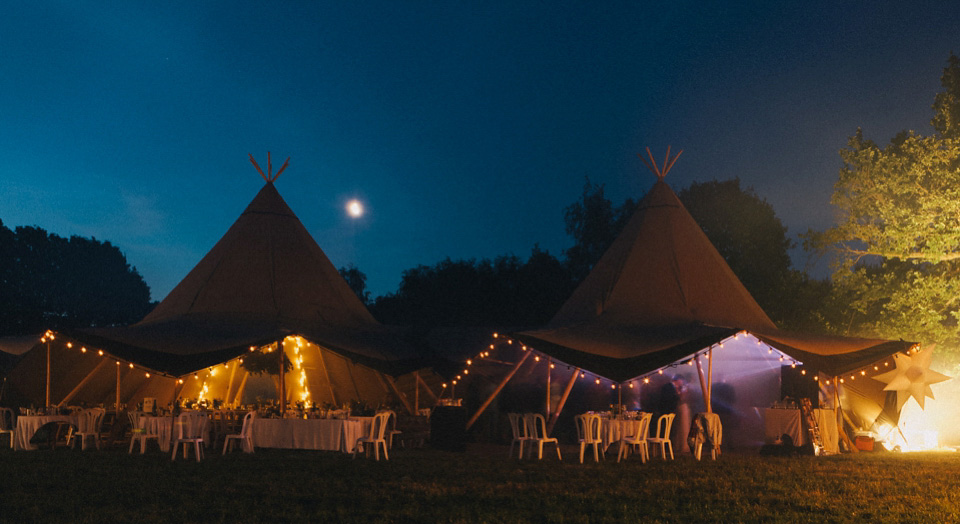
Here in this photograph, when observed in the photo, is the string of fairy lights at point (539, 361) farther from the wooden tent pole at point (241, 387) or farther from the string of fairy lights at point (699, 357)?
the wooden tent pole at point (241, 387)

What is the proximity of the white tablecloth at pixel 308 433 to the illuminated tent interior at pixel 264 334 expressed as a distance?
6.12 ft

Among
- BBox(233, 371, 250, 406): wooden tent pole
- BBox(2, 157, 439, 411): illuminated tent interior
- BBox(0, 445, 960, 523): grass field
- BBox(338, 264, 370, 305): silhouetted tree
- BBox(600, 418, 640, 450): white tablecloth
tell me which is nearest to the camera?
BBox(0, 445, 960, 523): grass field

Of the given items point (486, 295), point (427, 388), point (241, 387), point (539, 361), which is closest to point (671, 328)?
point (539, 361)

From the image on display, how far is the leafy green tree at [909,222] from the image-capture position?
15453mm

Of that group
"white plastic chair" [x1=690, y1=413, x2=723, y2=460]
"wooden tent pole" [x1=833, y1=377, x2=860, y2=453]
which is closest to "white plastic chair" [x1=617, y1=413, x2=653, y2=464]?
"white plastic chair" [x1=690, y1=413, x2=723, y2=460]

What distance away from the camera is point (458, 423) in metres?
12.6

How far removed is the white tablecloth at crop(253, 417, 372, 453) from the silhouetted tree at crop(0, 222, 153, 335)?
727 inches

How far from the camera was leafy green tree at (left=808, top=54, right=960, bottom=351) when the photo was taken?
15.5 metres

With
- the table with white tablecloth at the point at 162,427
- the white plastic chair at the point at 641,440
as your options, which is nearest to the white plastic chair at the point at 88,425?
the table with white tablecloth at the point at 162,427

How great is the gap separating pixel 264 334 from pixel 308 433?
2508 mm

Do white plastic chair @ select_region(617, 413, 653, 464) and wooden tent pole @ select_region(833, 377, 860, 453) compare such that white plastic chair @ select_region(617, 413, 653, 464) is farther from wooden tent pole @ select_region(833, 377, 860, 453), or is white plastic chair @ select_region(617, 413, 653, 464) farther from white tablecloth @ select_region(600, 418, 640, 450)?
wooden tent pole @ select_region(833, 377, 860, 453)

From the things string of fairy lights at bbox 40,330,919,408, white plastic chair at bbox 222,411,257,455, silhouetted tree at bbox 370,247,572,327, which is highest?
silhouetted tree at bbox 370,247,572,327

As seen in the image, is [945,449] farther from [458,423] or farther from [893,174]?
[458,423]

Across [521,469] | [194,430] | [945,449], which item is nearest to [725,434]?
[945,449]
